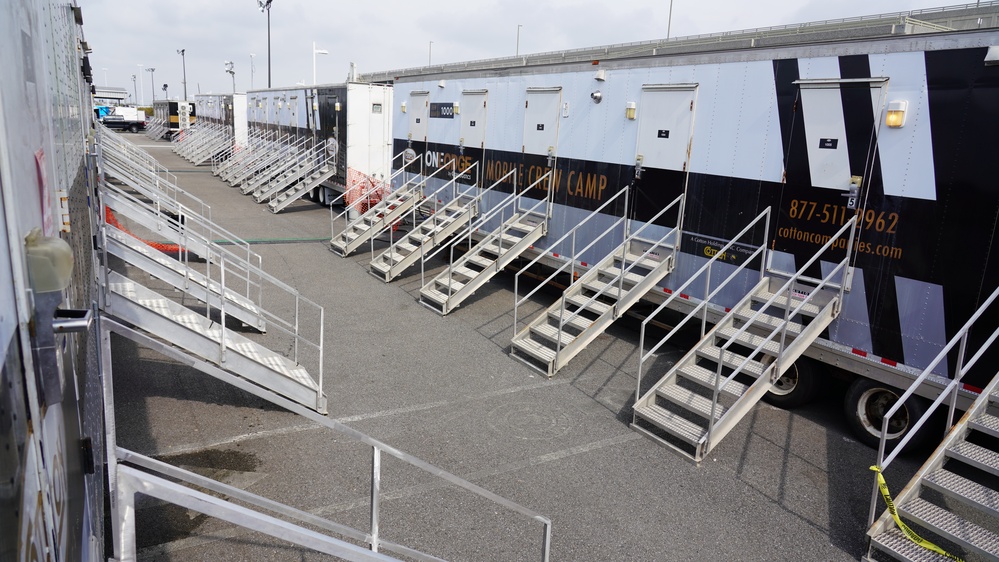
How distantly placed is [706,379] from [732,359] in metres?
0.52

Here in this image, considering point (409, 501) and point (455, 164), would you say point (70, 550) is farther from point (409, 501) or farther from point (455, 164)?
point (455, 164)

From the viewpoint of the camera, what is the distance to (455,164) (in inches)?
527

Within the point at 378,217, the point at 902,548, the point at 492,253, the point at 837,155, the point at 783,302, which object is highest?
the point at 837,155

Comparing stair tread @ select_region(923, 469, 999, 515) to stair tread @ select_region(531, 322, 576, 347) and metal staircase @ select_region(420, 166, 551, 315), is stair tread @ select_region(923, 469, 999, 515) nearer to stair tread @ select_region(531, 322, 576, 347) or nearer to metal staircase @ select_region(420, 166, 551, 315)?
stair tread @ select_region(531, 322, 576, 347)

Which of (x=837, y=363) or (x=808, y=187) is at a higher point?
(x=808, y=187)

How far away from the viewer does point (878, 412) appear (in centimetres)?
659

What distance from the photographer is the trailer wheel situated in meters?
6.34

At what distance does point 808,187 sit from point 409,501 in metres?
5.15

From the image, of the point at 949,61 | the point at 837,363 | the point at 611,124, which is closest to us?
the point at 949,61

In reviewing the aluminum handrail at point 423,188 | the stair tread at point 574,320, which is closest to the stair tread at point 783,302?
the stair tread at point 574,320

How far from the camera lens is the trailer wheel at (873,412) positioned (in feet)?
20.8

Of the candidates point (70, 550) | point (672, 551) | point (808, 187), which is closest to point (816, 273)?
point (808, 187)

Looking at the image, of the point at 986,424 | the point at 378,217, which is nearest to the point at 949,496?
the point at 986,424

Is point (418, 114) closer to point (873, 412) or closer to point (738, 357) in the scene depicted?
point (738, 357)
